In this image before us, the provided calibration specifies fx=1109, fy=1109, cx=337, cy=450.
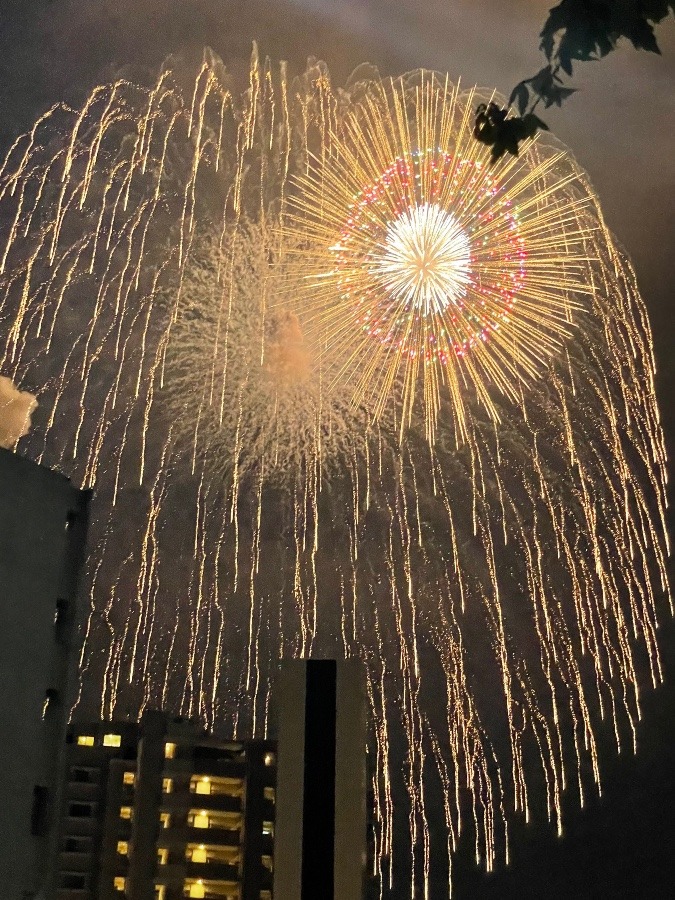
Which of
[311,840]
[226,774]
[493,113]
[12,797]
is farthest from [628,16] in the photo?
[226,774]

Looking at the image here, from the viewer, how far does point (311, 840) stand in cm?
3581

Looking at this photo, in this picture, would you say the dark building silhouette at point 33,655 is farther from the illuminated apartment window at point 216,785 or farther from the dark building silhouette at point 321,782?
the illuminated apartment window at point 216,785

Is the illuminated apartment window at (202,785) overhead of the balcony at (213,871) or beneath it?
overhead

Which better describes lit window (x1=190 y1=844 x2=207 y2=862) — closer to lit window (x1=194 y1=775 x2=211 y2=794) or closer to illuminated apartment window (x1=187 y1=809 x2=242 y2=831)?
illuminated apartment window (x1=187 y1=809 x2=242 y2=831)

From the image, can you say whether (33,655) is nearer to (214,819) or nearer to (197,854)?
(197,854)

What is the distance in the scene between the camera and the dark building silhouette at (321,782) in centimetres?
3517

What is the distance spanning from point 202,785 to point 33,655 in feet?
119

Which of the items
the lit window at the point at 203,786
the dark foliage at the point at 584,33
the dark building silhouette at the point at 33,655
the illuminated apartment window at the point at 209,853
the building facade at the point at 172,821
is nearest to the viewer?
the dark foliage at the point at 584,33

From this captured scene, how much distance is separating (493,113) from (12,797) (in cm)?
2494

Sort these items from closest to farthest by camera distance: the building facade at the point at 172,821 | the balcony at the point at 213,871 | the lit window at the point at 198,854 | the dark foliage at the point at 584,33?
the dark foliage at the point at 584,33, the balcony at the point at 213,871, the building facade at the point at 172,821, the lit window at the point at 198,854

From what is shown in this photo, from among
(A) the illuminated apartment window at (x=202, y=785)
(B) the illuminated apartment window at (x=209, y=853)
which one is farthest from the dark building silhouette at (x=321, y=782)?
(A) the illuminated apartment window at (x=202, y=785)

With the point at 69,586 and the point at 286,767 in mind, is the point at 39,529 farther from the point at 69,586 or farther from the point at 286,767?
the point at 286,767

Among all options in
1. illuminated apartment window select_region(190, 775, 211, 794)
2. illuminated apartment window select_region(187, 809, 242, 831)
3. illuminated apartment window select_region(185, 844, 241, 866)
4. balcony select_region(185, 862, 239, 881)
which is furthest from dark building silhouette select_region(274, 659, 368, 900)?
illuminated apartment window select_region(190, 775, 211, 794)

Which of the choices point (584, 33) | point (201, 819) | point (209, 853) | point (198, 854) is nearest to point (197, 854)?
point (198, 854)
